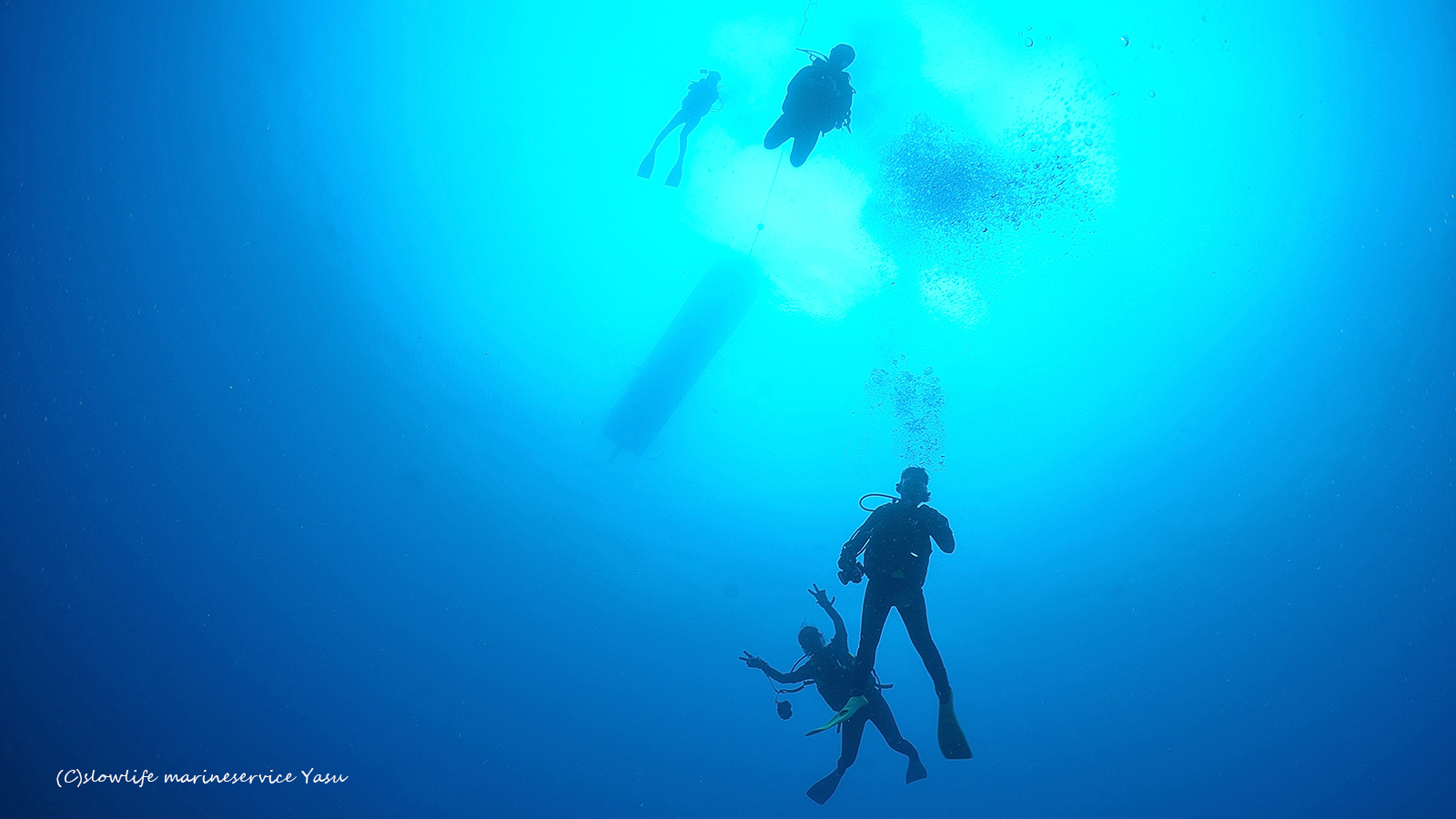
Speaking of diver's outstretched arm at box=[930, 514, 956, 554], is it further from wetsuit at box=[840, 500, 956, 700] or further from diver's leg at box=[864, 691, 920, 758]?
diver's leg at box=[864, 691, 920, 758]

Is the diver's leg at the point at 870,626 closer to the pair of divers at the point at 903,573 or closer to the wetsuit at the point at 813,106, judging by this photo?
the pair of divers at the point at 903,573

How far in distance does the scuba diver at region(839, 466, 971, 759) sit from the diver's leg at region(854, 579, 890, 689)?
0.02 m

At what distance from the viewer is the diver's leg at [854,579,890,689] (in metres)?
4.88

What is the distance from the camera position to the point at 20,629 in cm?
1656

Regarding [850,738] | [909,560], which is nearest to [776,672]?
[850,738]

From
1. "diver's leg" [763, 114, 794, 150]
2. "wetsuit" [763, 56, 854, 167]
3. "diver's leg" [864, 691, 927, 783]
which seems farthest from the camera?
"diver's leg" [864, 691, 927, 783]

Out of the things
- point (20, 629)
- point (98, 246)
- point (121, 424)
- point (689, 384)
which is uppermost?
point (98, 246)

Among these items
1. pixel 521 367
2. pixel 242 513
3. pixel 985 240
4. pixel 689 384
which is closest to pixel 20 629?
pixel 242 513

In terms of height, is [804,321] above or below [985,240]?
above

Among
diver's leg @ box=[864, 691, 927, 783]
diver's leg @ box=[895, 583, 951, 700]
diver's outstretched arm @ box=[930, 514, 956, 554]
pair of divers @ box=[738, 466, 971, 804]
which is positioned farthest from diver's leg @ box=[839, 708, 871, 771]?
diver's outstretched arm @ box=[930, 514, 956, 554]

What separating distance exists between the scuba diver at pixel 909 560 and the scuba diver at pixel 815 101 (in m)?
3.93

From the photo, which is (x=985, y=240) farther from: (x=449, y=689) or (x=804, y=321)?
(x=449, y=689)

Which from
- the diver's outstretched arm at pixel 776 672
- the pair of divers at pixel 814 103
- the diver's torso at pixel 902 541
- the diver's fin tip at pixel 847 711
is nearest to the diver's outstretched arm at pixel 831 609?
the diver's outstretched arm at pixel 776 672

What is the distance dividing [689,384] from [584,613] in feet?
61.8
